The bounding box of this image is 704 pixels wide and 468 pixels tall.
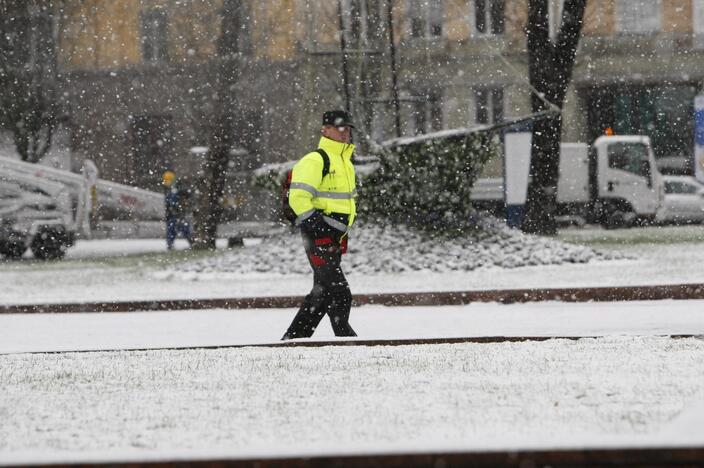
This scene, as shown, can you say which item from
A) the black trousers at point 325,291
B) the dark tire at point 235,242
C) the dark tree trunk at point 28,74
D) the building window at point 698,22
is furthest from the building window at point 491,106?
the black trousers at point 325,291

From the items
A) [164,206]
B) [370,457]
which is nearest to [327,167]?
[370,457]

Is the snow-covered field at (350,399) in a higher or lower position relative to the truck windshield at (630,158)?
higher

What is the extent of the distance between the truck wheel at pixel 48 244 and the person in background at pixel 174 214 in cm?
272

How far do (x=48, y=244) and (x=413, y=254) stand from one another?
30.6 feet

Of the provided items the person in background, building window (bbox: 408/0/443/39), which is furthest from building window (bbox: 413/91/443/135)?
the person in background

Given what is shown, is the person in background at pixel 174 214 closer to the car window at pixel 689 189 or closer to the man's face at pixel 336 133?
the car window at pixel 689 189

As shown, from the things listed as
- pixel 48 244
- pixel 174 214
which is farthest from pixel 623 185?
pixel 48 244

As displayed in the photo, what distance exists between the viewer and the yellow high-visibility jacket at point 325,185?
9.64 m

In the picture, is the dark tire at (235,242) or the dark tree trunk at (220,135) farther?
the dark tire at (235,242)

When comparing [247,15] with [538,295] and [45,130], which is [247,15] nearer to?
[45,130]

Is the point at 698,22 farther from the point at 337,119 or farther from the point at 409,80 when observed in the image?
the point at 337,119

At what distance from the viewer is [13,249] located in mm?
26328

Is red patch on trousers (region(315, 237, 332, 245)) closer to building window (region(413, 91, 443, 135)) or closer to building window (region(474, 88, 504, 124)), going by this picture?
building window (region(413, 91, 443, 135))

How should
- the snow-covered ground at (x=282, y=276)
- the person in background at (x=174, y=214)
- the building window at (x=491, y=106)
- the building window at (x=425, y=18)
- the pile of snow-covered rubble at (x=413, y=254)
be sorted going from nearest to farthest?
1. the snow-covered ground at (x=282, y=276)
2. the pile of snow-covered rubble at (x=413, y=254)
3. the person in background at (x=174, y=214)
4. the building window at (x=425, y=18)
5. the building window at (x=491, y=106)
